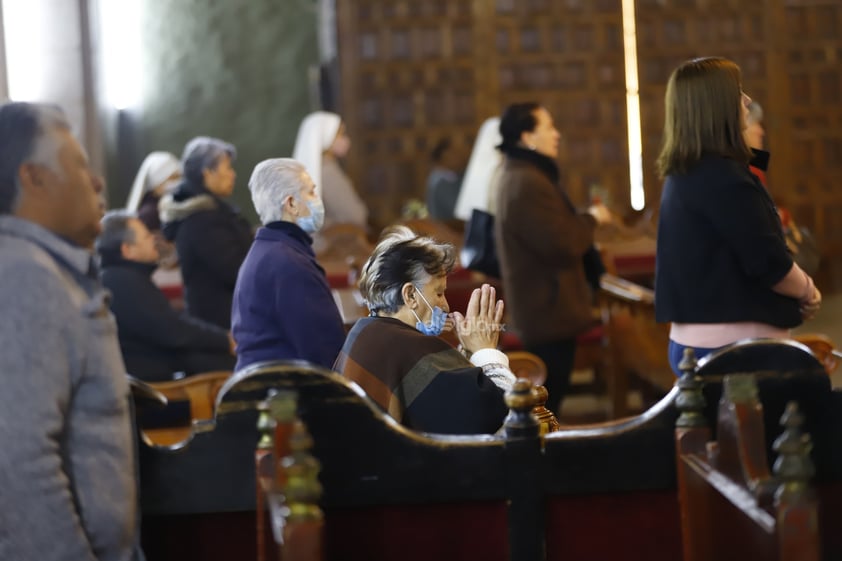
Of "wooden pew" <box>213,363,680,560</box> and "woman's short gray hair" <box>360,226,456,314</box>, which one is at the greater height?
"woman's short gray hair" <box>360,226,456,314</box>

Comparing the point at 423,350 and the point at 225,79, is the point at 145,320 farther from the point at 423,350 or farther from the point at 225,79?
the point at 225,79

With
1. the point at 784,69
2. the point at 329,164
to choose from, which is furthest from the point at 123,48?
the point at 784,69

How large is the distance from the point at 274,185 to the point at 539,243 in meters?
1.91

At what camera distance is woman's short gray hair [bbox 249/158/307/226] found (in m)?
3.85

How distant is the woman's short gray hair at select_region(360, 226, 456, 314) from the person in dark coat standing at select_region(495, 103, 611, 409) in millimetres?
2379

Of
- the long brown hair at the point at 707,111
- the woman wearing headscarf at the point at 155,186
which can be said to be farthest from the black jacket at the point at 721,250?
the woman wearing headscarf at the point at 155,186

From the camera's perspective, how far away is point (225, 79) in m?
13.3

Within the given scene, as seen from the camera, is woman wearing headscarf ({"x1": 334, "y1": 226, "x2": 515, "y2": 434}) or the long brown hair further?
the long brown hair

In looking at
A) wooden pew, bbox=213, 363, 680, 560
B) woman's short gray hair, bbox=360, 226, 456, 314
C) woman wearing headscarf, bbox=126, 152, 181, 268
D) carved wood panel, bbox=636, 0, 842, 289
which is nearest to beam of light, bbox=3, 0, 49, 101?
woman wearing headscarf, bbox=126, 152, 181, 268

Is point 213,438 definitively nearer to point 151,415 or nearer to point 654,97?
point 151,415

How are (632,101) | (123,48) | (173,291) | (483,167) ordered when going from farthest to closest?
(123,48), (632,101), (483,167), (173,291)

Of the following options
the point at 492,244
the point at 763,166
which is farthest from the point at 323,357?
the point at 492,244

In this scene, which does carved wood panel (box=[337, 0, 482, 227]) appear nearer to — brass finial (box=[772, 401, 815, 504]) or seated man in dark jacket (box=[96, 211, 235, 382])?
seated man in dark jacket (box=[96, 211, 235, 382])

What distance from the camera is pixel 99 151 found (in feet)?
37.4
